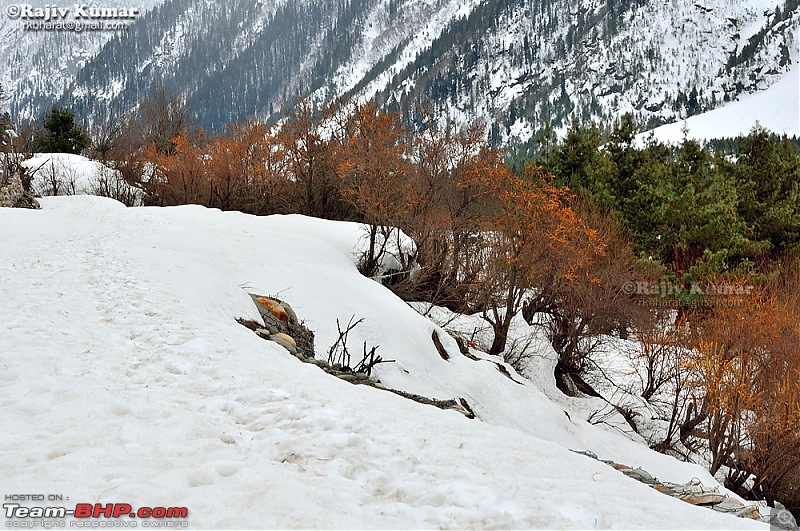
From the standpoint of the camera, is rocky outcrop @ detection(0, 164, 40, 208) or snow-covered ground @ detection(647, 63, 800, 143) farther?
snow-covered ground @ detection(647, 63, 800, 143)

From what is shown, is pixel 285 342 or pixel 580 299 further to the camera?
pixel 580 299

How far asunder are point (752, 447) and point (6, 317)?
1829 cm

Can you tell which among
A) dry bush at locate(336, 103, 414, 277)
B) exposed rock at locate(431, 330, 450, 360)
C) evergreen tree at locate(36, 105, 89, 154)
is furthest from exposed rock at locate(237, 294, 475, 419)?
evergreen tree at locate(36, 105, 89, 154)

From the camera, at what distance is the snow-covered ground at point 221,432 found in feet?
11.2

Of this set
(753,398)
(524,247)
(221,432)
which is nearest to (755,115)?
(524,247)

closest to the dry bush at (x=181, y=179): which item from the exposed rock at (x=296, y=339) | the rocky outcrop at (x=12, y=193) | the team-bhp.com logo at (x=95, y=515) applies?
the rocky outcrop at (x=12, y=193)

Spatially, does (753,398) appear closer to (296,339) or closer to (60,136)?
(296,339)

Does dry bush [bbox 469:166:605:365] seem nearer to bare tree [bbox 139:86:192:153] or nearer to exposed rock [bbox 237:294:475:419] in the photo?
exposed rock [bbox 237:294:475:419]

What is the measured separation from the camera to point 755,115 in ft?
585

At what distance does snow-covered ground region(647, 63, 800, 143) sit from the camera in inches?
6604

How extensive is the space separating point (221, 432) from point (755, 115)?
21952 centimetres

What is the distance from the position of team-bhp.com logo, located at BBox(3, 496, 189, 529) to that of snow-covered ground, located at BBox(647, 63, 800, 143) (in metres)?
181

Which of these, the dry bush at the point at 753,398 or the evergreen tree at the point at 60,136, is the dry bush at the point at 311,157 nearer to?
the dry bush at the point at 753,398

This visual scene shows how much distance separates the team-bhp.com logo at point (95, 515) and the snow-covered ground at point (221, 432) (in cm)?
6
